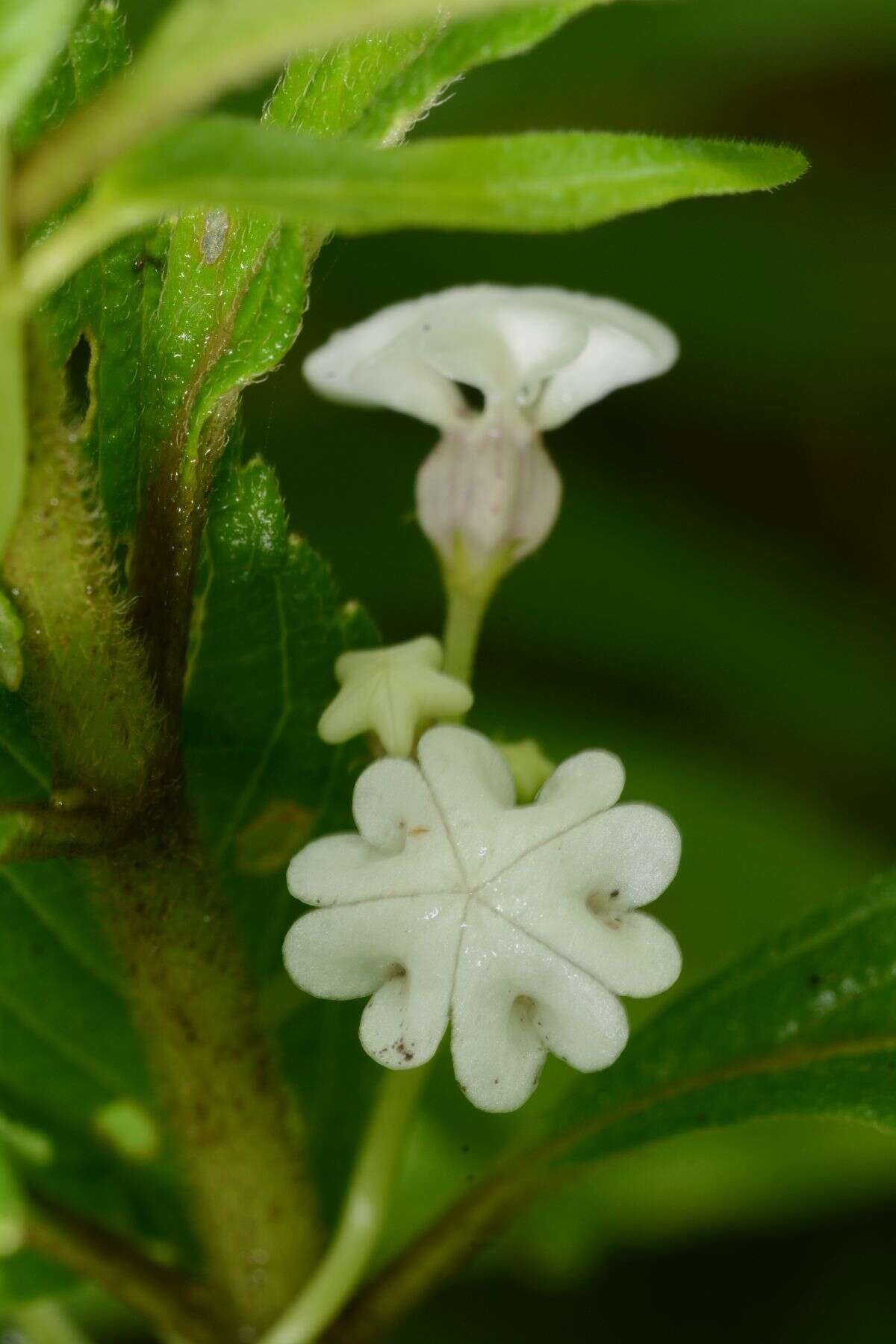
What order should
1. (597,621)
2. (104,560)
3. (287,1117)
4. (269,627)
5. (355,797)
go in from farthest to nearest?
(597,621)
(287,1117)
(269,627)
(355,797)
(104,560)

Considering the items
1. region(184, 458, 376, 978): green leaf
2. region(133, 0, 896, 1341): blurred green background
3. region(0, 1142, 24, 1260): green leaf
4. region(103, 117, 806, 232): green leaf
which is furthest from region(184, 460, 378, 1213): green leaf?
region(133, 0, 896, 1341): blurred green background

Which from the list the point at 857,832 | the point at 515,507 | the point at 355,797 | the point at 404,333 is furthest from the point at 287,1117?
the point at 857,832

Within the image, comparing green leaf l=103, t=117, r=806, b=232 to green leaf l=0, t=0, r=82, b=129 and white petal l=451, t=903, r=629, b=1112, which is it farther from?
white petal l=451, t=903, r=629, b=1112

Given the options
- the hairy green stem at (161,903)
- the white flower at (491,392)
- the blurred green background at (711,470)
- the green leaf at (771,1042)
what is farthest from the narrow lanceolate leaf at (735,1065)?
the blurred green background at (711,470)

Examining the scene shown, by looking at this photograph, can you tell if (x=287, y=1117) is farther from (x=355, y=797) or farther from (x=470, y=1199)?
(x=355, y=797)

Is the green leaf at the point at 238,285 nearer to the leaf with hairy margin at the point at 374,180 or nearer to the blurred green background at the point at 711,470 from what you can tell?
the leaf with hairy margin at the point at 374,180

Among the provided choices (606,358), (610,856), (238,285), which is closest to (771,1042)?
(610,856)
